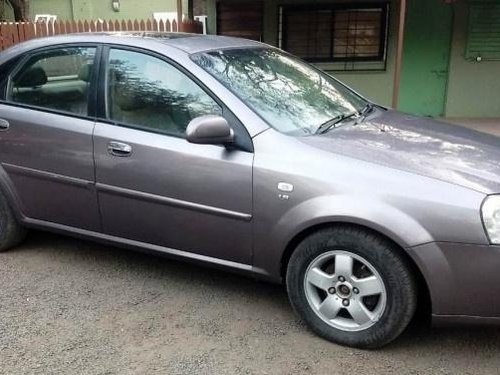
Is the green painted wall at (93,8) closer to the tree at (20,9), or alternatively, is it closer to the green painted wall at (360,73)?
the tree at (20,9)

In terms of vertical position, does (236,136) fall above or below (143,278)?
above

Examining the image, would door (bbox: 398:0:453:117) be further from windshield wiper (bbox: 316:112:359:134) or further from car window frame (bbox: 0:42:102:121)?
car window frame (bbox: 0:42:102:121)

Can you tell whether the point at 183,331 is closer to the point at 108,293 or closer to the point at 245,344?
the point at 245,344

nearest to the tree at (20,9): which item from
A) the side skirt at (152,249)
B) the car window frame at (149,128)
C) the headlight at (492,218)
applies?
the side skirt at (152,249)

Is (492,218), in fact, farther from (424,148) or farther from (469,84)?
(469,84)

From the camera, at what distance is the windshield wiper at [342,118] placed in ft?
10.8

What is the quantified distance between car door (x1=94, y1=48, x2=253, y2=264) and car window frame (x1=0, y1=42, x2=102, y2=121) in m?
0.09

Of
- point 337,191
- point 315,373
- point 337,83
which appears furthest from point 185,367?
point 337,83

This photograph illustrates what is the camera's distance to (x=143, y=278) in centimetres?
380

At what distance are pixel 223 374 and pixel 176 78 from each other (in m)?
1.74

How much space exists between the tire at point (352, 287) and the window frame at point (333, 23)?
7.72m

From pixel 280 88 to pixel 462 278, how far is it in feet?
5.31

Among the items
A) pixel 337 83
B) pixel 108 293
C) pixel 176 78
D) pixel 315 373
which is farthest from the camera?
pixel 337 83

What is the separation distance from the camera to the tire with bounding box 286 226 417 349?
108 inches
